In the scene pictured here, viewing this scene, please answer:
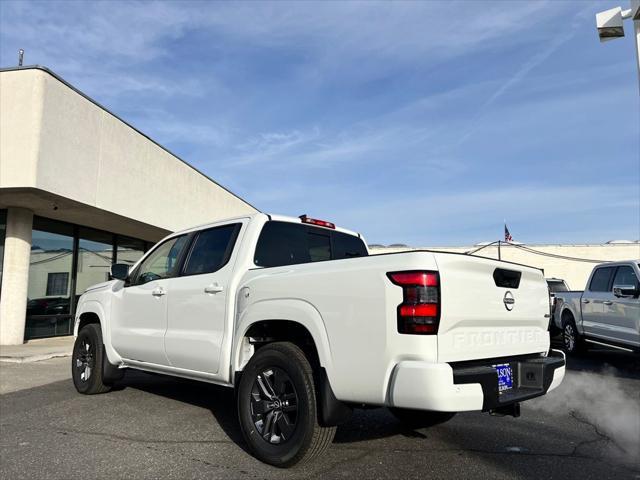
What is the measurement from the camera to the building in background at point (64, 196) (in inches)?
422

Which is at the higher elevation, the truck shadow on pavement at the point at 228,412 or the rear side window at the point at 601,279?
the rear side window at the point at 601,279

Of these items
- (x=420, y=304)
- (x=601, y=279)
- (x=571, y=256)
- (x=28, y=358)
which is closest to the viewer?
(x=420, y=304)

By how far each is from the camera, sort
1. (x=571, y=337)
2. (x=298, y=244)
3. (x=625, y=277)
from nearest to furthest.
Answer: (x=298, y=244) → (x=625, y=277) → (x=571, y=337)

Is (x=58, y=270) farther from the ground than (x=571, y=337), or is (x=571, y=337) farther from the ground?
(x=58, y=270)

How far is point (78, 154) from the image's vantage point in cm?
1188

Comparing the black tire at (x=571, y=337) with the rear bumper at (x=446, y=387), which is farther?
the black tire at (x=571, y=337)

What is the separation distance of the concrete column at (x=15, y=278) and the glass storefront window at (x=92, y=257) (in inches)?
98.9

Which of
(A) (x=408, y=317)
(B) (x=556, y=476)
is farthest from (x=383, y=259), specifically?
(B) (x=556, y=476)

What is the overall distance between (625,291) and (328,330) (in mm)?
6998

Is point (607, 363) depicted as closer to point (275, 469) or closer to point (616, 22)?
point (616, 22)

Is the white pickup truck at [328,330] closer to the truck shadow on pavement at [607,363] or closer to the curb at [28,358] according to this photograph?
the truck shadow on pavement at [607,363]

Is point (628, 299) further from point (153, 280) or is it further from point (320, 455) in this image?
point (153, 280)

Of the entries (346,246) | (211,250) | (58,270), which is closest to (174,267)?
(211,250)

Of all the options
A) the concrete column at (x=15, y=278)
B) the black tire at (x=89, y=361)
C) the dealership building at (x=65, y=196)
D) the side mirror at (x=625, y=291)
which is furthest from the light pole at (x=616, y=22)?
the concrete column at (x=15, y=278)
